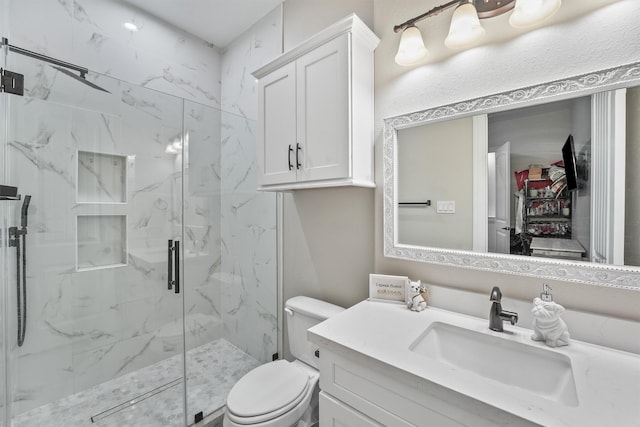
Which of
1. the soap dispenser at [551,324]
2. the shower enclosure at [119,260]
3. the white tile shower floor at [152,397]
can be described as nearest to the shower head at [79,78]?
the shower enclosure at [119,260]

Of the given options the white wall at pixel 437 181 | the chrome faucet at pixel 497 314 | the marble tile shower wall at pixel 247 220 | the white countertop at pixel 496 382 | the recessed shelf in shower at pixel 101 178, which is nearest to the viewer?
the white countertop at pixel 496 382

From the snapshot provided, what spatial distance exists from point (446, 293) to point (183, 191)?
1.81 m

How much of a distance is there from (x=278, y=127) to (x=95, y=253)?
4.78 feet

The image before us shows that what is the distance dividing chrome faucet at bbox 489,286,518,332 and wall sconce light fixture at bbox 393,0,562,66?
952 millimetres

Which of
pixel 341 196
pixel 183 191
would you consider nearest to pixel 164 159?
pixel 183 191

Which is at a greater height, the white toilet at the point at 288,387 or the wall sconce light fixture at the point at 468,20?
the wall sconce light fixture at the point at 468,20

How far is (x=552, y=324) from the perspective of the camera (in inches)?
33.3

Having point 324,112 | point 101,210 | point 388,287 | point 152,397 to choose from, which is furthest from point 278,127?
point 152,397

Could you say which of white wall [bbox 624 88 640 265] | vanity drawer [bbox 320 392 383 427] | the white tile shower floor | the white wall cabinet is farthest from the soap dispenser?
the white tile shower floor

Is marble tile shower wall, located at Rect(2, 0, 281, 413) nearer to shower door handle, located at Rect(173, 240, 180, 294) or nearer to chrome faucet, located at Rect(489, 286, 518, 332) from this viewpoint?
shower door handle, located at Rect(173, 240, 180, 294)

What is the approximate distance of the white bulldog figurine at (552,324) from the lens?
33.1 inches

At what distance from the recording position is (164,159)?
6.39 ft

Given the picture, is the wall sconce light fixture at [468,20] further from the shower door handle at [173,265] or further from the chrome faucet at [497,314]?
the shower door handle at [173,265]

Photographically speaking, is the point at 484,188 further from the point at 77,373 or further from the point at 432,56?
the point at 77,373
